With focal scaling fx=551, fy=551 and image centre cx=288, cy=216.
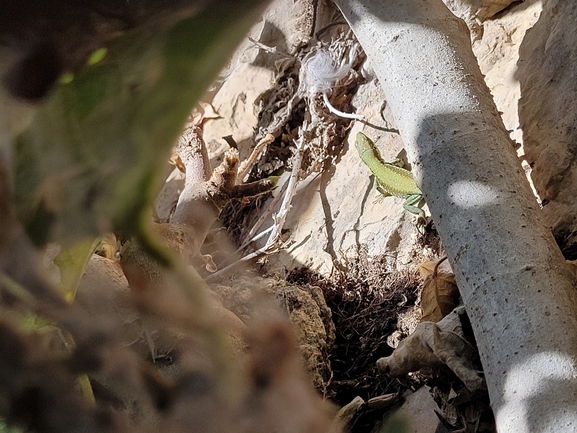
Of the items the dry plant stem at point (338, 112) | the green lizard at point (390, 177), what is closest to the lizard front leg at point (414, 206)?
the green lizard at point (390, 177)

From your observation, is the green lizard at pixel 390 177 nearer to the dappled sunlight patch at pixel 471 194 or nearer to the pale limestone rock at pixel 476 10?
the pale limestone rock at pixel 476 10

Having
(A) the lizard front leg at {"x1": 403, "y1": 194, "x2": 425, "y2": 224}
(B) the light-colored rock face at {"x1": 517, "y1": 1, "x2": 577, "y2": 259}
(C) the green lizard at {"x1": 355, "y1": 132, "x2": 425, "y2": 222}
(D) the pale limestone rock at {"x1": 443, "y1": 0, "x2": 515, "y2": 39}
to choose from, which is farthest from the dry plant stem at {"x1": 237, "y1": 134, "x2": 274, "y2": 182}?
(B) the light-colored rock face at {"x1": 517, "y1": 1, "x2": 577, "y2": 259}

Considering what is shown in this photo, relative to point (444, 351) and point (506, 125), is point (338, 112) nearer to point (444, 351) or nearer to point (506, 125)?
point (506, 125)

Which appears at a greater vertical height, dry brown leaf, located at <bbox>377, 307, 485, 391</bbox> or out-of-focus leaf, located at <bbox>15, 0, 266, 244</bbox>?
out-of-focus leaf, located at <bbox>15, 0, 266, 244</bbox>

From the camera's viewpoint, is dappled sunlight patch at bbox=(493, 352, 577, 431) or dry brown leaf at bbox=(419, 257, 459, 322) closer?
dappled sunlight patch at bbox=(493, 352, 577, 431)

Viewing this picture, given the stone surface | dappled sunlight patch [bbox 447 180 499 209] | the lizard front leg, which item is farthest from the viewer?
the lizard front leg

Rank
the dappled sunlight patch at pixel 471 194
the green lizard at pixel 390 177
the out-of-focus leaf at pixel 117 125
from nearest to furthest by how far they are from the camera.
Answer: the out-of-focus leaf at pixel 117 125, the dappled sunlight patch at pixel 471 194, the green lizard at pixel 390 177

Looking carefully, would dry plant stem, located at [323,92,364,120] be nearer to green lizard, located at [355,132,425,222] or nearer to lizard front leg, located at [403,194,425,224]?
green lizard, located at [355,132,425,222]
